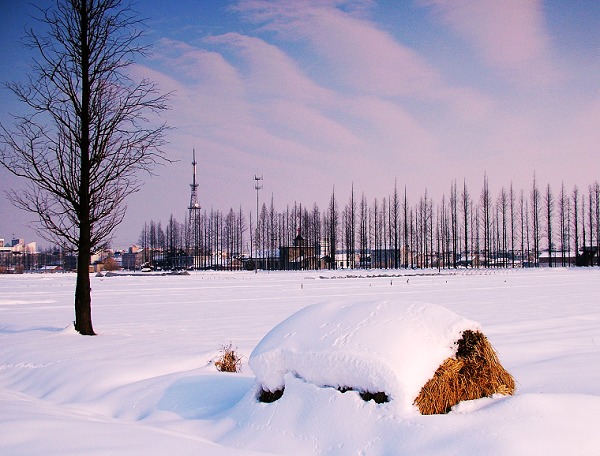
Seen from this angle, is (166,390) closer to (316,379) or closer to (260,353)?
(260,353)

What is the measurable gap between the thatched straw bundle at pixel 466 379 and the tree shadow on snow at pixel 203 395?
2326 mm

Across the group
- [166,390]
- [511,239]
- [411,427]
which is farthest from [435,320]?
[511,239]

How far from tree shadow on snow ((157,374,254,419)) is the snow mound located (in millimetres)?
802

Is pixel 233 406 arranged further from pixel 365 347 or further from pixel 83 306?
pixel 83 306

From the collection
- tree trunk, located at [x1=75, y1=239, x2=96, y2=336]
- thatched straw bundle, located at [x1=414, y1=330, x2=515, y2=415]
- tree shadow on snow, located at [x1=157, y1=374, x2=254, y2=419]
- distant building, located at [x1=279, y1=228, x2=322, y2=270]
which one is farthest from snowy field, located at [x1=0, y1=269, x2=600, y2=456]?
distant building, located at [x1=279, y1=228, x2=322, y2=270]

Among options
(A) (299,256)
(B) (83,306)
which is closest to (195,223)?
(A) (299,256)

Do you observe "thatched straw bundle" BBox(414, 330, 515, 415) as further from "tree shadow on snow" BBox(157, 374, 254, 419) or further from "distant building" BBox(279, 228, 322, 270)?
"distant building" BBox(279, 228, 322, 270)

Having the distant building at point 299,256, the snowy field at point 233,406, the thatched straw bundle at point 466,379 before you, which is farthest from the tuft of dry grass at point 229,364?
the distant building at point 299,256

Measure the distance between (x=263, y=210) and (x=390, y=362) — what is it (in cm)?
8356

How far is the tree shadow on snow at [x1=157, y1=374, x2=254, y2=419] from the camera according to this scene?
20.1 feet

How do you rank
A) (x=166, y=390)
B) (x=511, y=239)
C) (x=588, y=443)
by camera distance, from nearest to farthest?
(x=588, y=443), (x=166, y=390), (x=511, y=239)

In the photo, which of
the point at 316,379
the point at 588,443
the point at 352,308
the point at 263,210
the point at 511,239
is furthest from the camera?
the point at 263,210

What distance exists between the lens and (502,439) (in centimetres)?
412

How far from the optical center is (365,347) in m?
4.95
